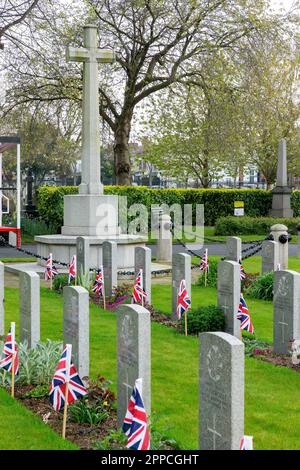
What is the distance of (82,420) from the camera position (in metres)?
6.78

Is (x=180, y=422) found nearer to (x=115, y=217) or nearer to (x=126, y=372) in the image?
(x=126, y=372)

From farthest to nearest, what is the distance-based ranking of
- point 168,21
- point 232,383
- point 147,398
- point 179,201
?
point 179,201 < point 168,21 < point 147,398 < point 232,383

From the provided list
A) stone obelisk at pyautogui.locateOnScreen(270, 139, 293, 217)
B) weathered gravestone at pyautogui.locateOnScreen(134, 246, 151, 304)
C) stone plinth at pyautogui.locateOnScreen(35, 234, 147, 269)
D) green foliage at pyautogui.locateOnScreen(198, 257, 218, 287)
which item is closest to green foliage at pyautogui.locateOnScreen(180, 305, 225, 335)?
weathered gravestone at pyautogui.locateOnScreen(134, 246, 151, 304)

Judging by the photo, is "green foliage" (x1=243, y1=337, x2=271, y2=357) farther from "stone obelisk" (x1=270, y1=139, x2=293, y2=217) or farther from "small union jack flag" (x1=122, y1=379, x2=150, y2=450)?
"stone obelisk" (x1=270, y1=139, x2=293, y2=217)

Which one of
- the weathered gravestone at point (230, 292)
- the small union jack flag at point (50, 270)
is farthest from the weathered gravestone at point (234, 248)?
the weathered gravestone at point (230, 292)

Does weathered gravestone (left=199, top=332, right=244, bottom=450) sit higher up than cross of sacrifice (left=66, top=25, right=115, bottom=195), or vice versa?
cross of sacrifice (left=66, top=25, right=115, bottom=195)

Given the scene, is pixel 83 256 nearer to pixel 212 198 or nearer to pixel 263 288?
pixel 263 288

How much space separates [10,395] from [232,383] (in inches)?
130

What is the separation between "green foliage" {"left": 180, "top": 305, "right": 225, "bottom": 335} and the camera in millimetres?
10375

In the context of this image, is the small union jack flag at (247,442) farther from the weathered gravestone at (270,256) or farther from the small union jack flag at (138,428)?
the weathered gravestone at (270,256)

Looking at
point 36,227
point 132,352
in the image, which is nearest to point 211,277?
point 132,352

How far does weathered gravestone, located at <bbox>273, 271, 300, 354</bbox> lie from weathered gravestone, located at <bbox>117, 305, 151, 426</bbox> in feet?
10.4

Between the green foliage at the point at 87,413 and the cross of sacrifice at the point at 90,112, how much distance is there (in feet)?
33.8
